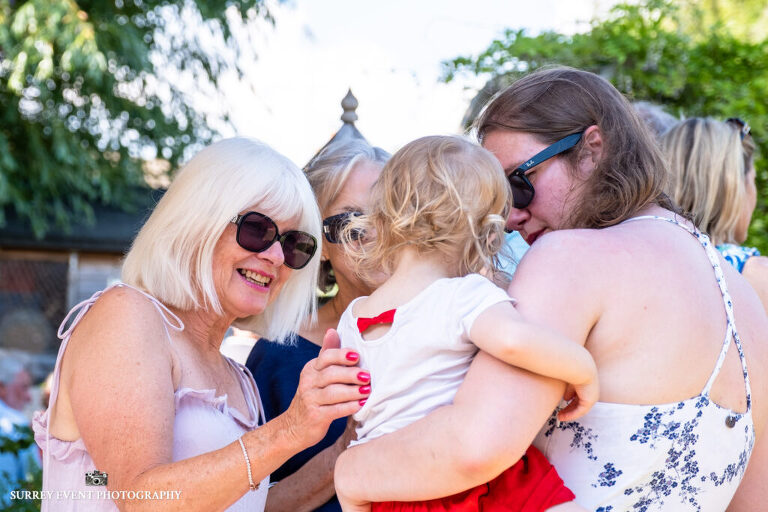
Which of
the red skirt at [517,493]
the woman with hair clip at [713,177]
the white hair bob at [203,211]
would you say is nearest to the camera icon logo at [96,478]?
the white hair bob at [203,211]

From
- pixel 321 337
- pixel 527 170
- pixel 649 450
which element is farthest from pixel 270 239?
pixel 649 450

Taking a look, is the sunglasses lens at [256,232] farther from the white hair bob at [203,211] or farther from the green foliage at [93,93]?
the green foliage at [93,93]

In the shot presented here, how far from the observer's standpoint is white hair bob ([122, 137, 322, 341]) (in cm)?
245

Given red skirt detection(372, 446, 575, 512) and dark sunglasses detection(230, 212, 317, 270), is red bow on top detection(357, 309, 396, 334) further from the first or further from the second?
dark sunglasses detection(230, 212, 317, 270)

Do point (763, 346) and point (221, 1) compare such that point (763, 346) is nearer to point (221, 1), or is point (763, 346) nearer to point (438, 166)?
point (438, 166)

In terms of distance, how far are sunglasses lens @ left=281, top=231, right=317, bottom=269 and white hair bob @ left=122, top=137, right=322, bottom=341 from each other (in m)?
0.06

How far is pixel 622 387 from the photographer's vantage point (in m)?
1.64

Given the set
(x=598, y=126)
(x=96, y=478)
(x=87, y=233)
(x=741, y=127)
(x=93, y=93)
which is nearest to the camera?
(x=598, y=126)

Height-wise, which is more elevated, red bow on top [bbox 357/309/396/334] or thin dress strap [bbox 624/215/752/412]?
thin dress strap [bbox 624/215/752/412]

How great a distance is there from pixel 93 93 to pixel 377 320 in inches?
330

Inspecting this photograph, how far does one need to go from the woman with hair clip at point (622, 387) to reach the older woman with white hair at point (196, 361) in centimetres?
36

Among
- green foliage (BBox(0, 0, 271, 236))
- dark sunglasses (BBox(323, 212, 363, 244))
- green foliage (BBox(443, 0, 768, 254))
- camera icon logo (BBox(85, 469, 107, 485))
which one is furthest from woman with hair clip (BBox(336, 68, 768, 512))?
green foliage (BBox(0, 0, 271, 236))

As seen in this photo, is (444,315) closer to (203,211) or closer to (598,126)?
(598,126)

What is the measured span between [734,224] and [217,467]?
2696 mm
